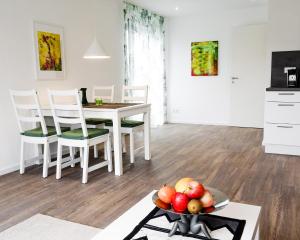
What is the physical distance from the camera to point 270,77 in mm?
4887

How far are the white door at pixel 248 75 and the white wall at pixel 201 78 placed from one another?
0.18 meters

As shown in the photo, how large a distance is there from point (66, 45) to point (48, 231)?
3006 mm

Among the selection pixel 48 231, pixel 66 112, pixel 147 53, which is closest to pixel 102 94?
pixel 147 53

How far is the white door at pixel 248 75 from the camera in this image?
20.3 feet

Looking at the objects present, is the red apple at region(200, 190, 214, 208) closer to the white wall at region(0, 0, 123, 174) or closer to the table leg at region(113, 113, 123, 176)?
the table leg at region(113, 113, 123, 176)

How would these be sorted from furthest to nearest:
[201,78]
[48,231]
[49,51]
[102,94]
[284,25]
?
[201,78] < [102,94] < [284,25] < [49,51] < [48,231]

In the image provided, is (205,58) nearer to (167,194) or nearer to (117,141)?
(117,141)

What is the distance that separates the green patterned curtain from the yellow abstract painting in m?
1.68

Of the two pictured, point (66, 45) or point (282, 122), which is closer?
point (282, 122)

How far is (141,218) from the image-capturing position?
1.52 metres

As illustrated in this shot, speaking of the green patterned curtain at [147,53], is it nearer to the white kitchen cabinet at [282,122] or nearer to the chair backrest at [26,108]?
the chair backrest at [26,108]

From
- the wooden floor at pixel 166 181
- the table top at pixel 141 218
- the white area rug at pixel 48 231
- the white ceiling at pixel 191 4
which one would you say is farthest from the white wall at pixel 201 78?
the table top at pixel 141 218

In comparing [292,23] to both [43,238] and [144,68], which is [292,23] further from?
[43,238]

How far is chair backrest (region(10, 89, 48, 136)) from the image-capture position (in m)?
3.33
